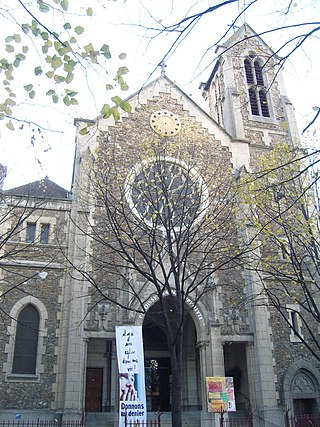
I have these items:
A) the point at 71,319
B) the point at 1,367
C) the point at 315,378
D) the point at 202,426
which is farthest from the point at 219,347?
the point at 1,367

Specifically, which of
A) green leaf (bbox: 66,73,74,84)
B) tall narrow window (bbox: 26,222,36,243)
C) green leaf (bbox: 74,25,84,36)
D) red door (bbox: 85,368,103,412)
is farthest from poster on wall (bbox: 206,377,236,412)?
green leaf (bbox: 74,25,84,36)

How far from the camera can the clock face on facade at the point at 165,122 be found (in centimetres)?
2064

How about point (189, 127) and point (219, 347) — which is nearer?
point (219, 347)

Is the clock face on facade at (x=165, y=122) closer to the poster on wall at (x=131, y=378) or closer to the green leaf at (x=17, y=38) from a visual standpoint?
the poster on wall at (x=131, y=378)

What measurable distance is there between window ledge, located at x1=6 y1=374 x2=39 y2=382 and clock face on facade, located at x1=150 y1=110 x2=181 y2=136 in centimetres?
1180

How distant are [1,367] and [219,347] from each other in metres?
8.06

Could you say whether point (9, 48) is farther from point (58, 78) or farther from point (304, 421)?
point (304, 421)

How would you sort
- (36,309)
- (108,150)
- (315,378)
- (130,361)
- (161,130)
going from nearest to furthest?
1. (130,361)
2. (36,309)
3. (315,378)
4. (108,150)
5. (161,130)

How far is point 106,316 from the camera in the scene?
16.4 metres

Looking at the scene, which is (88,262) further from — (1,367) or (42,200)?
(1,367)

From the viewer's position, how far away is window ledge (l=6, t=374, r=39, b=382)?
1502 centimetres

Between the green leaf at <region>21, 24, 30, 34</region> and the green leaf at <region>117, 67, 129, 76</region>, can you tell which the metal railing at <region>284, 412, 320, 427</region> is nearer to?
the green leaf at <region>117, 67, 129, 76</region>

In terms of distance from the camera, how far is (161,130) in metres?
20.6

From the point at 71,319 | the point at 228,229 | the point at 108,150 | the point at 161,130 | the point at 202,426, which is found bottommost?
the point at 202,426
